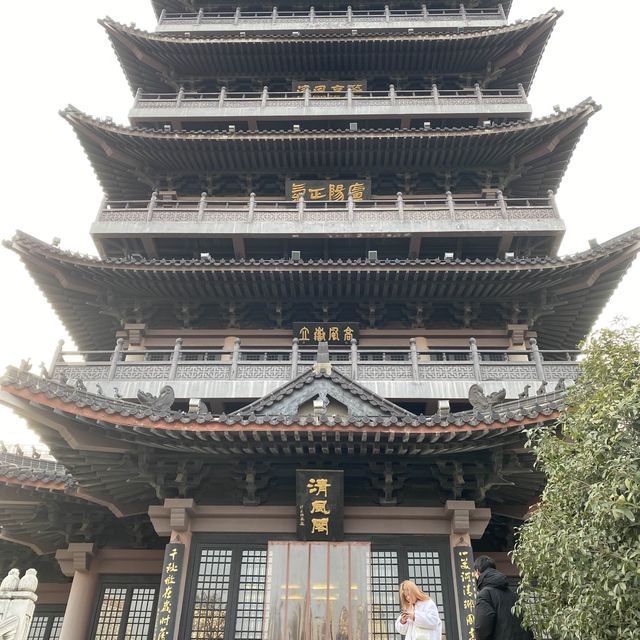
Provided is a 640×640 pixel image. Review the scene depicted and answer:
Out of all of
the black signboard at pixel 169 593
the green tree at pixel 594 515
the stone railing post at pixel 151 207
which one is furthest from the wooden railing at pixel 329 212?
the green tree at pixel 594 515

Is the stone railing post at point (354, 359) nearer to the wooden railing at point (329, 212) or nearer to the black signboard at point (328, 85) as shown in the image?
the wooden railing at point (329, 212)

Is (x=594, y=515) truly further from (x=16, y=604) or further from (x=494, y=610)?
(x=16, y=604)

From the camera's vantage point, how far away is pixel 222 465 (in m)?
9.80

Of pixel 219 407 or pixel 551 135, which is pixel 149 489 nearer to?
pixel 219 407

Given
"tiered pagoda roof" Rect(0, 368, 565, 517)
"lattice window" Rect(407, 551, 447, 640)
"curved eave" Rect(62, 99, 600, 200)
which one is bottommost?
"lattice window" Rect(407, 551, 447, 640)

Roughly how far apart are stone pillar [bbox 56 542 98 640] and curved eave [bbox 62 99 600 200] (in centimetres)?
1162

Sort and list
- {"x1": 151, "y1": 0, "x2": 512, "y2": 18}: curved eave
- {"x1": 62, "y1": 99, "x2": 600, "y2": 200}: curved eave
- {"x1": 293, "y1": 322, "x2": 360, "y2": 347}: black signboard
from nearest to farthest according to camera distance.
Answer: {"x1": 293, "y1": 322, "x2": 360, "y2": 347}: black signboard
{"x1": 62, "y1": 99, "x2": 600, "y2": 200}: curved eave
{"x1": 151, "y1": 0, "x2": 512, "y2": 18}: curved eave

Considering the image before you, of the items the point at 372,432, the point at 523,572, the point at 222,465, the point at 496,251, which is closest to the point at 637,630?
the point at 523,572

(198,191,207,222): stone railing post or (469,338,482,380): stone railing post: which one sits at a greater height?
(198,191,207,222): stone railing post

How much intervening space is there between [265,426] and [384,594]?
3.23m

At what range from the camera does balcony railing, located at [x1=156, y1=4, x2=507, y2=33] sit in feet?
70.2

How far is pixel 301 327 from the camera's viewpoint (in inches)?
617

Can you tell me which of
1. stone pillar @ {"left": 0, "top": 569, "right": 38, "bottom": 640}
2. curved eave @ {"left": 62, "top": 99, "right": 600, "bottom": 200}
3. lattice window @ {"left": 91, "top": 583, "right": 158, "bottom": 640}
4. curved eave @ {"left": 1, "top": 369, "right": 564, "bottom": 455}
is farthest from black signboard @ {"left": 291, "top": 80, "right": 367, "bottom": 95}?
stone pillar @ {"left": 0, "top": 569, "right": 38, "bottom": 640}

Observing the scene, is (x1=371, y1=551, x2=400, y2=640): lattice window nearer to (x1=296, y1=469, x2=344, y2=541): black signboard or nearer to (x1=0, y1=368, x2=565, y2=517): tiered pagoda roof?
(x1=296, y1=469, x2=344, y2=541): black signboard
